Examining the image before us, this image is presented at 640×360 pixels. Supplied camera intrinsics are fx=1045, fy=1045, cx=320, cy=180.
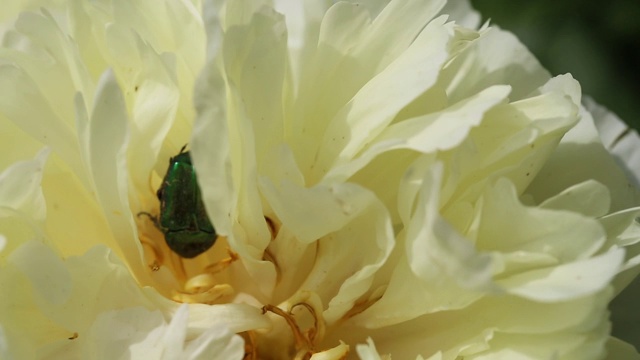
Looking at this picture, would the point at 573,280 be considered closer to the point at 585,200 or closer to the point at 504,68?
the point at 585,200

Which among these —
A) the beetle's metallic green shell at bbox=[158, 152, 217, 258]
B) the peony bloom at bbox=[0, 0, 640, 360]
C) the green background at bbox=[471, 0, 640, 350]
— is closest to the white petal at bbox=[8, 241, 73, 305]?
the peony bloom at bbox=[0, 0, 640, 360]

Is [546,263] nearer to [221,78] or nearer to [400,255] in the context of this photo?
[400,255]

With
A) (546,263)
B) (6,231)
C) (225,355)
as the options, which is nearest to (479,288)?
(546,263)

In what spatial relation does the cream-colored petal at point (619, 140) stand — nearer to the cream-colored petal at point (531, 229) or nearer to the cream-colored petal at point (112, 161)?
the cream-colored petal at point (531, 229)

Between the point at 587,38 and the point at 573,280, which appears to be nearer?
the point at 573,280

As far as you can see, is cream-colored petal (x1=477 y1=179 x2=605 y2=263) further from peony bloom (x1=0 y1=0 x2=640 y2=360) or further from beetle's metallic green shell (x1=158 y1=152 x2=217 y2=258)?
beetle's metallic green shell (x1=158 y1=152 x2=217 y2=258)

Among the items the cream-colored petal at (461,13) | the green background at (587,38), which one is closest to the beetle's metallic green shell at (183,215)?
the cream-colored petal at (461,13)

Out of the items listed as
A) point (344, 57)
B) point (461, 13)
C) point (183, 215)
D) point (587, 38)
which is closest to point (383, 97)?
point (344, 57)

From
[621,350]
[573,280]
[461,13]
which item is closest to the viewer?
[573,280]
